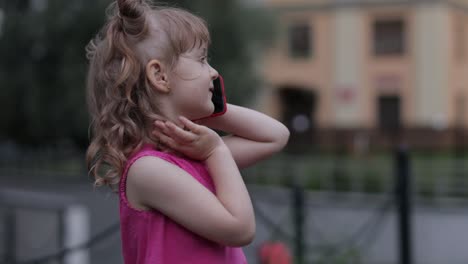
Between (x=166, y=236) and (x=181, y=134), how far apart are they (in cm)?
20

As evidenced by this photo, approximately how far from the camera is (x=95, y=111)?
5.31ft

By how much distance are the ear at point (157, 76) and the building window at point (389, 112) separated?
26.6 m

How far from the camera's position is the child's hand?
153 centimetres

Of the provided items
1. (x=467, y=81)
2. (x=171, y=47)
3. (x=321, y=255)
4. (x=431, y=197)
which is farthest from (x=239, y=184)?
(x=467, y=81)

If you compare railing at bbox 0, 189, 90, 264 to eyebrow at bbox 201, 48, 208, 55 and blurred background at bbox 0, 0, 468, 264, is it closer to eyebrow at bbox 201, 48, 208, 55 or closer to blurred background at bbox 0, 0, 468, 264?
blurred background at bbox 0, 0, 468, 264

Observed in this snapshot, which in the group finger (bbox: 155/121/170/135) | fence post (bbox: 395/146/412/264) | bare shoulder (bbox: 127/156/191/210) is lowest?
fence post (bbox: 395/146/412/264)

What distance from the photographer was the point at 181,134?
1521 mm

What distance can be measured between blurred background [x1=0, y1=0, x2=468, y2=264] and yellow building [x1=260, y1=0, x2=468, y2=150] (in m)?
0.05

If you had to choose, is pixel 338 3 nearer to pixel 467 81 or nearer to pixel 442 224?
pixel 467 81

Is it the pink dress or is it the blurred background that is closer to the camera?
the pink dress

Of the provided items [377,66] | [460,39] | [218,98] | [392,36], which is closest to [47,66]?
[218,98]

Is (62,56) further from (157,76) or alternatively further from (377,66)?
(377,66)

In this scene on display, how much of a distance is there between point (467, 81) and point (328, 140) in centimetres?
590

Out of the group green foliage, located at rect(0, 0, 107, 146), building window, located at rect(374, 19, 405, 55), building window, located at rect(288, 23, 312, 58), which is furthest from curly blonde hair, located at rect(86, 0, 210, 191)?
building window, located at rect(288, 23, 312, 58)
